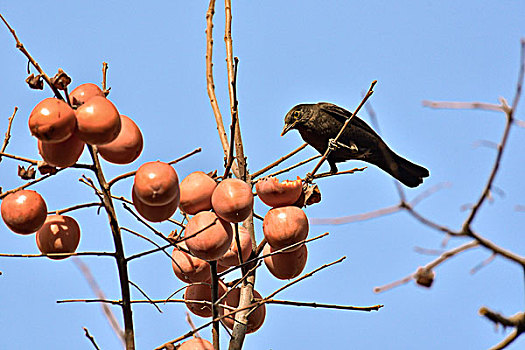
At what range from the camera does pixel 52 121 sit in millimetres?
2033

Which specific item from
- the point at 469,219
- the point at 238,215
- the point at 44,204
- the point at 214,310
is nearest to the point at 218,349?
the point at 214,310

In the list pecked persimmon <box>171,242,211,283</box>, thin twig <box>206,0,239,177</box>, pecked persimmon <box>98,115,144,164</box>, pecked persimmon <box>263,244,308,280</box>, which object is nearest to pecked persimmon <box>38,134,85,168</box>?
pecked persimmon <box>98,115,144,164</box>

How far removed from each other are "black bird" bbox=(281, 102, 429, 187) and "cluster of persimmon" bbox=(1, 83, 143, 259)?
3.59 metres

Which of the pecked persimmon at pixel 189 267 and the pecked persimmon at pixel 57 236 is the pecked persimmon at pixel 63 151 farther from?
the pecked persimmon at pixel 189 267

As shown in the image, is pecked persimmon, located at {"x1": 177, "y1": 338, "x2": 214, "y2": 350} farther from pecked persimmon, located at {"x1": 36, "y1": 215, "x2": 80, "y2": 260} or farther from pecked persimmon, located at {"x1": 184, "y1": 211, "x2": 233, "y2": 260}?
pecked persimmon, located at {"x1": 36, "y1": 215, "x2": 80, "y2": 260}

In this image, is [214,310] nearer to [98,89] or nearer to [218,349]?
[218,349]

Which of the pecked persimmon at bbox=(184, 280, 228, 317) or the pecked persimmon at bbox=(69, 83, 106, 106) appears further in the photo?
the pecked persimmon at bbox=(184, 280, 228, 317)

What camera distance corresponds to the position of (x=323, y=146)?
6.00 metres

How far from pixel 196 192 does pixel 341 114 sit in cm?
370

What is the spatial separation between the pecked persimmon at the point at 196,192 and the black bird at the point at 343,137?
332 cm

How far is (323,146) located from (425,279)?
14.7ft

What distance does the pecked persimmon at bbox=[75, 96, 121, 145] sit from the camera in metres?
2.06

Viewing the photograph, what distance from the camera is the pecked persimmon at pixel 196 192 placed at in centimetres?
246

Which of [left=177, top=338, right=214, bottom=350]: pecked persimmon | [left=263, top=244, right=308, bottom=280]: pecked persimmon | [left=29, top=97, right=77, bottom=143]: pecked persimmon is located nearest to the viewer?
[left=29, top=97, right=77, bottom=143]: pecked persimmon
